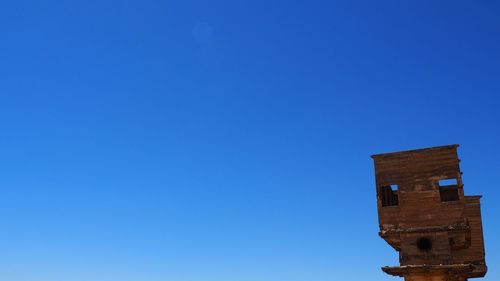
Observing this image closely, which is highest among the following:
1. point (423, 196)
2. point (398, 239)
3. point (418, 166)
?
point (418, 166)

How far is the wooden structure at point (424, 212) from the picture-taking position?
2227 centimetres

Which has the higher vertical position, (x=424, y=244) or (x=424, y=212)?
(x=424, y=212)

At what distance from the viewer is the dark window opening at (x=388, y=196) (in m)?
24.0

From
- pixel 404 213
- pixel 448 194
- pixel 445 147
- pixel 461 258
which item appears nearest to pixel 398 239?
pixel 404 213

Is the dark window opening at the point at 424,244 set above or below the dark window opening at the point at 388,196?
below

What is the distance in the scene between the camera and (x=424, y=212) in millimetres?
22859

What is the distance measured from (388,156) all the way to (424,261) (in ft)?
17.9

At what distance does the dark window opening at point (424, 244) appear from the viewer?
2275 cm

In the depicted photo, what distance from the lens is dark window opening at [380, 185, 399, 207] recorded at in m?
24.0

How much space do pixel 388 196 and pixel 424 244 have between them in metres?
2.91

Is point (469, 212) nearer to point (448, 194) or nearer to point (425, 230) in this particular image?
point (448, 194)

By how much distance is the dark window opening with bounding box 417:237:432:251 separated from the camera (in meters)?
22.7

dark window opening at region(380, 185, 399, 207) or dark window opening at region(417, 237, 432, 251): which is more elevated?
dark window opening at region(380, 185, 399, 207)

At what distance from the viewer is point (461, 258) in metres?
28.6
